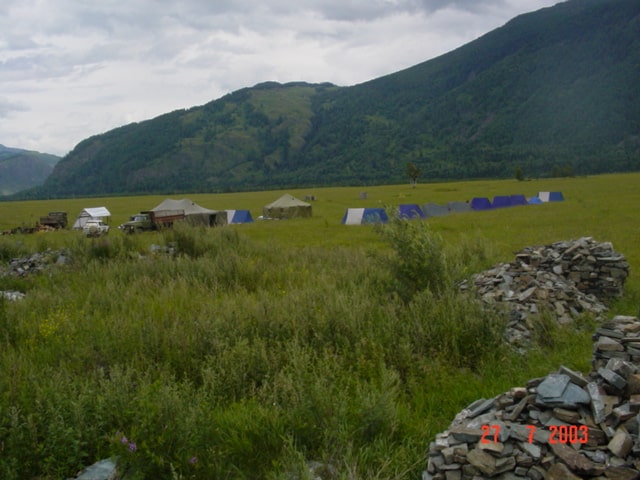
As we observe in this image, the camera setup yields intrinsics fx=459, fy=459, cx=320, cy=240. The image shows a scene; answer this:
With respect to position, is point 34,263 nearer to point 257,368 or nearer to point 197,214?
point 257,368

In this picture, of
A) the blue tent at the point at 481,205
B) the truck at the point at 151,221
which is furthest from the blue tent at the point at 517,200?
the truck at the point at 151,221

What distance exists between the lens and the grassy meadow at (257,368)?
411 centimetres

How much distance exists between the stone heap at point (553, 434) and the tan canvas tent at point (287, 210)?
36.7 meters

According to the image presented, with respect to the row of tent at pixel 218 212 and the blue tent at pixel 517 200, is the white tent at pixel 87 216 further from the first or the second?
the blue tent at pixel 517 200

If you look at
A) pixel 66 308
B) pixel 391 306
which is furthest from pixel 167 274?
pixel 391 306

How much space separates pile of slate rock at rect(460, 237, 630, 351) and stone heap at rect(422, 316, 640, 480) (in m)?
2.80

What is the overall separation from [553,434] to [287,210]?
3738 centimetres

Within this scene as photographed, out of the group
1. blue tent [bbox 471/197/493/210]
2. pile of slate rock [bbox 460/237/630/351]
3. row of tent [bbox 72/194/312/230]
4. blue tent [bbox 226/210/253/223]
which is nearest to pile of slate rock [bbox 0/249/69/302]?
pile of slate rock [bbox 460/237/630/351]

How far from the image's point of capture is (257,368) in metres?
5.86

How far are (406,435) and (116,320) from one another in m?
5.41

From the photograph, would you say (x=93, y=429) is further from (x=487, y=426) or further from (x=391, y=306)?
(x=391, y=306)

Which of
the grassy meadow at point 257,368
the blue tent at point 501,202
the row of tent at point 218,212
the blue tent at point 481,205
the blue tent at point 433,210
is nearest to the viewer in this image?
the grassy meadow at point 257,368

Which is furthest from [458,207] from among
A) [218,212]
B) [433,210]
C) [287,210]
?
[218,212]

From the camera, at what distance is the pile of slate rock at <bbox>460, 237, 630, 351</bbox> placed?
24.5 feet
